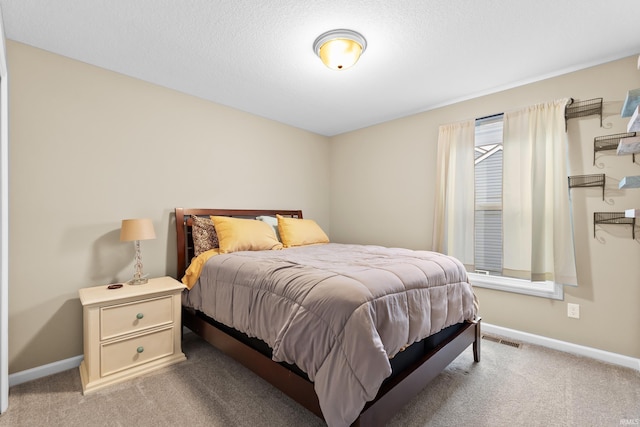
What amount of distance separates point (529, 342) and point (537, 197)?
136cm

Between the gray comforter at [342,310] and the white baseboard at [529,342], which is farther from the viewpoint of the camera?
the white baseboard at [529,342]

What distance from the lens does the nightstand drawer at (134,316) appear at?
2080 millimetres

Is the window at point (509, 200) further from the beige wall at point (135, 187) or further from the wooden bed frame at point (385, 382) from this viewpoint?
the wooden bed frame at point (385, 382)

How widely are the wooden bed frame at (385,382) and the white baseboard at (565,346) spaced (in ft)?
2.51

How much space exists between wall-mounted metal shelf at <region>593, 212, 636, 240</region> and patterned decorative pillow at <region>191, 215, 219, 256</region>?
3.35 metres

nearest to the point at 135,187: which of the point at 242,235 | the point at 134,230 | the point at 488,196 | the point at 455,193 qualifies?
the point at 134,230

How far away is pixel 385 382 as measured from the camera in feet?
5.02

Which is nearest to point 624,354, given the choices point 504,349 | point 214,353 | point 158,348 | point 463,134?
point 504,349

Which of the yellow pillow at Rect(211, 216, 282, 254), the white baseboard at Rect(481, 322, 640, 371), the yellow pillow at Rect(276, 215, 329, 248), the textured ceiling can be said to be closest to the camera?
the textured ceiling

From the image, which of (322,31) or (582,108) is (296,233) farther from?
(582,108)

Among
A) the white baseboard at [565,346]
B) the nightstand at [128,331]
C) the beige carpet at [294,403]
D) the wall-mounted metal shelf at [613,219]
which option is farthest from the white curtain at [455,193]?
the nightstand at [128,331]

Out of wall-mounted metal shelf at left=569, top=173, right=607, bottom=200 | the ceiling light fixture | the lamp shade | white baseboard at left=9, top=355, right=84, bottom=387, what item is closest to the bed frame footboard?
the lamp shade

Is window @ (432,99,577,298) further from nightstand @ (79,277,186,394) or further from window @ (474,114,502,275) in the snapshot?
nightstand @ (79,277,186,394)

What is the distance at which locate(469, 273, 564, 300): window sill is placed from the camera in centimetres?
265
